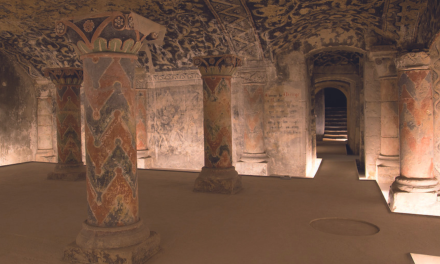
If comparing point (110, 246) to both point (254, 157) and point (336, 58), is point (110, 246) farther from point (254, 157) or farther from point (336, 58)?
point (336, 58)

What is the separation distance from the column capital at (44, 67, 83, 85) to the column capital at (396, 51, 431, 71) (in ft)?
19.1

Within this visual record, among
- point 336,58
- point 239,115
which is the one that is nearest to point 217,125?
point 239,115

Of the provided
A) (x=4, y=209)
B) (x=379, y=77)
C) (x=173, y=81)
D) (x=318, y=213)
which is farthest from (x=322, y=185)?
(x=173, y=81)

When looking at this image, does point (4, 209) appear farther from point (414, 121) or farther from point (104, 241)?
point (414, 121)

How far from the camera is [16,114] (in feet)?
38.2

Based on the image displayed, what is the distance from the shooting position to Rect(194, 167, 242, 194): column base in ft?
19.0

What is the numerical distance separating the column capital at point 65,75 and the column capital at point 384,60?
6250mm

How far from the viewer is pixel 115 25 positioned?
3.15 m

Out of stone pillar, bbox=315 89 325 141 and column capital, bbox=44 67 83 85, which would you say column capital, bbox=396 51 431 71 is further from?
stone pillar, bbox=315 89 325 141

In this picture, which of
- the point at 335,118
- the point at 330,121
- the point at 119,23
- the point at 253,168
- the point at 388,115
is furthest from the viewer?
the point at 335,118

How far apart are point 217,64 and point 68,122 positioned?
3.38m

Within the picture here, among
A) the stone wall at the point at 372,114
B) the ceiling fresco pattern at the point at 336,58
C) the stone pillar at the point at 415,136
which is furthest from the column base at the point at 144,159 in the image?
the stone pillar at the point at 415,136

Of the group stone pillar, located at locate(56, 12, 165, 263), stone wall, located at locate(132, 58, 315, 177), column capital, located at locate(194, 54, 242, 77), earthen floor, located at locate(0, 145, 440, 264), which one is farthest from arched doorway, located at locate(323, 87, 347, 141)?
stone pillar, located at locate(56, 12, 165, 263)

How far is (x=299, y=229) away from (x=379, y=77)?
559 centimetres
